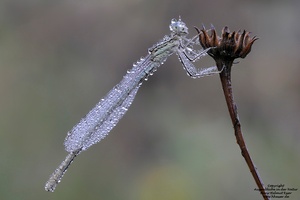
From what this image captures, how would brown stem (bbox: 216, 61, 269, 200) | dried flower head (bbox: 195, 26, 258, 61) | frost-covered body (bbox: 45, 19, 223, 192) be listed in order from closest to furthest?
brown stem (bbox: 216, 61, 269, 200) < dried flower head (bbox: 195, 26, 258, 61) < frost-covered body (bbox: 45, 19, 223, 192)

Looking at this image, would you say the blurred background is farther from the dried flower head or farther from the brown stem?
the brown stem

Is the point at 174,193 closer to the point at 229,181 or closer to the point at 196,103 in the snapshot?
the point at 229,181

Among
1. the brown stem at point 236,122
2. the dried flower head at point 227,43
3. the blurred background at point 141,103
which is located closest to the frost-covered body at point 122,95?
the dried flower head at point 227,43

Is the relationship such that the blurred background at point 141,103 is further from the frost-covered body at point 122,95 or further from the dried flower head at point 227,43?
the dried flower head at point 227,43

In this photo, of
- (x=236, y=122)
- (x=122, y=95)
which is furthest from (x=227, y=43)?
(x=122, y=95)

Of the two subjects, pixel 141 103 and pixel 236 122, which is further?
pixel 141 103

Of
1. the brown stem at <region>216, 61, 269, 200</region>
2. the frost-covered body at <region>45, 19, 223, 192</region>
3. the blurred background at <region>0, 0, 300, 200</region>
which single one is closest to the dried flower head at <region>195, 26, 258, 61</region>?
the brown stem at <region>216, 61, 269, 200</region>

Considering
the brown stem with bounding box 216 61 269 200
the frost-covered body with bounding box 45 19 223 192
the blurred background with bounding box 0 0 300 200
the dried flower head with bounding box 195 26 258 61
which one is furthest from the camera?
the blurred background with bounding box 0 0 300 200

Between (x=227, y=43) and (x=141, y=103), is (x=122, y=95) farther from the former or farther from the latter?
(x=141, y=103)
